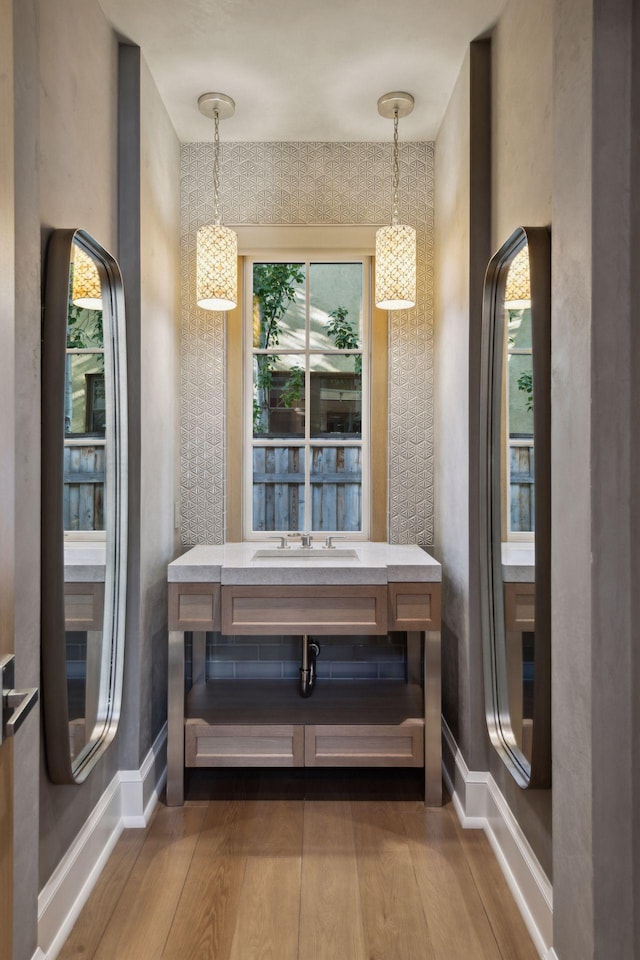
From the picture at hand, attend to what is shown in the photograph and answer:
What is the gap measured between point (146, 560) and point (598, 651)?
5.42ft

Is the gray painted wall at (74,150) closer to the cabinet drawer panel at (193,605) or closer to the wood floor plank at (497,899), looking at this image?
the cabinet drawer panel at (193,605)

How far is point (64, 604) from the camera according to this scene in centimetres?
A: 176

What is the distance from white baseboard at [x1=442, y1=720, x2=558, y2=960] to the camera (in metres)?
1.73

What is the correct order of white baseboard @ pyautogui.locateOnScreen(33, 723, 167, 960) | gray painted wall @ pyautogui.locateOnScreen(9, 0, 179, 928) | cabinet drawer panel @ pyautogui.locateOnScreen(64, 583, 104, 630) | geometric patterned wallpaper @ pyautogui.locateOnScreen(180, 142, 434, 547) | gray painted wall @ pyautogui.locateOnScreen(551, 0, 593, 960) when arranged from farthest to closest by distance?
geometric patterned wallpaper @ pyautogui.locateOnScreen(180, 142, 434, 547), cabinet drawer panel @ pyautogui.locateOnScreen(64, 583, 104, 630), white baseboard @ pyautogui.locateOnScreen(33, 723, 167, 960), gray painted wall @ pyautogui.locateOnScreen(9, 0, 179, 928), gray painted wall @ pyautogui.locateOnScreen(551, 0, 593, 960)

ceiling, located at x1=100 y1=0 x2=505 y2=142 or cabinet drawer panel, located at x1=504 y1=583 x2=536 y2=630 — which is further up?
ceiling, located at x1=100 y1=0 x2=505 y2=142

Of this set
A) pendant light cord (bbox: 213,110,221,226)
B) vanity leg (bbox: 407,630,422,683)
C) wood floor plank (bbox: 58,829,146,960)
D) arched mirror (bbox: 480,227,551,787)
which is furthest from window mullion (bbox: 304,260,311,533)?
wood floor plank (bbox: 58,829,146,960)

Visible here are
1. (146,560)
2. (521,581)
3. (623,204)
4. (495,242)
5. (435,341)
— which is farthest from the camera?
(435,341)

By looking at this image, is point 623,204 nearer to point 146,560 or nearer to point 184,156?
point 146,560

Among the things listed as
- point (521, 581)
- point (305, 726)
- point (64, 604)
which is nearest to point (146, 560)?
point (64, 604)

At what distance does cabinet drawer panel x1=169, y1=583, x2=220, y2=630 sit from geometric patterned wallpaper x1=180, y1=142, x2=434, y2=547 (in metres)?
0.69

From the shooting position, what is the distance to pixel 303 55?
95.9 inches

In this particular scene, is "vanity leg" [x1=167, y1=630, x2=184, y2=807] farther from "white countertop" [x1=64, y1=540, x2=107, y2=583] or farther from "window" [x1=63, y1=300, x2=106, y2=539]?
"window" [x1=63, y1=300, x2=106, y2=539]

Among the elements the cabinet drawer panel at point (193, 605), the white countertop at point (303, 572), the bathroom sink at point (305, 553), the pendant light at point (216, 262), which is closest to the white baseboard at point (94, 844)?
the cabinet drawer panel at point (193, 605)

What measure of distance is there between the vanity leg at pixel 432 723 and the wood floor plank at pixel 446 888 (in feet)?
0.25
